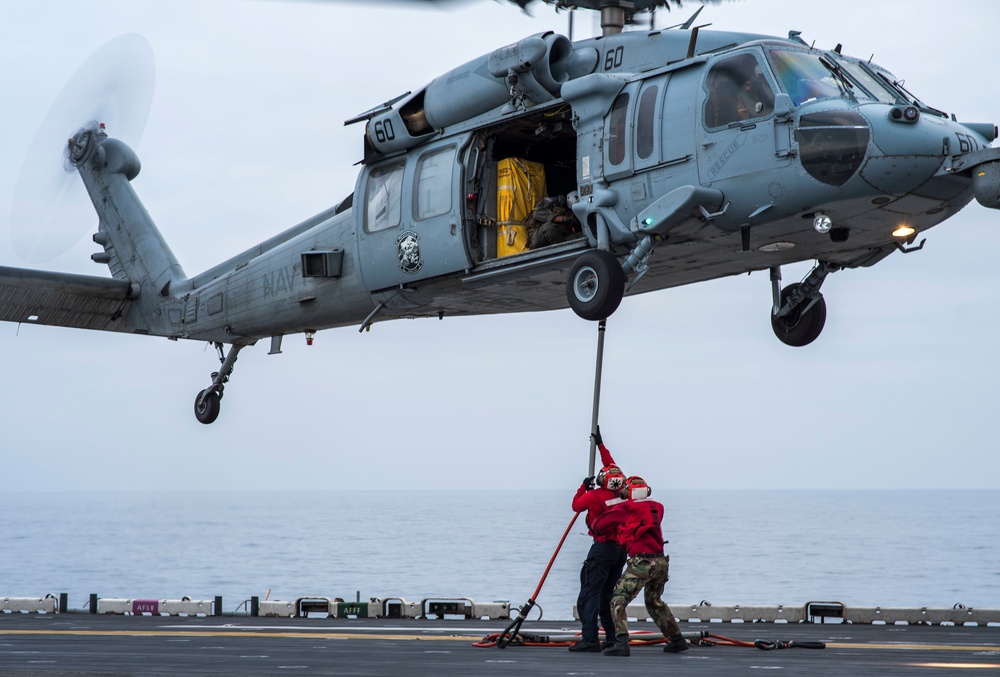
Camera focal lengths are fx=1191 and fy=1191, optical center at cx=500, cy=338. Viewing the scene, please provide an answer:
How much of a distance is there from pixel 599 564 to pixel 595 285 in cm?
292

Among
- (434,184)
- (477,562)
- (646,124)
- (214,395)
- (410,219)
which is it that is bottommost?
(477,562)

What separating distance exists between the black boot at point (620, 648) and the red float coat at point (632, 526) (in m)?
0.77

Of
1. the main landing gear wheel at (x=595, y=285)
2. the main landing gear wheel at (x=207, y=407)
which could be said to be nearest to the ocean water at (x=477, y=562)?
the main landing gear wheel at (x=207, y=407)

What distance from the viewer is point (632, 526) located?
11.1 metres

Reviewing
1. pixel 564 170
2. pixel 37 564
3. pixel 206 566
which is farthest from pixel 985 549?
pixel 564 170

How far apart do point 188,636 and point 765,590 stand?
43386 millimetres

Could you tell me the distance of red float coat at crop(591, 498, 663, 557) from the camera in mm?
11141

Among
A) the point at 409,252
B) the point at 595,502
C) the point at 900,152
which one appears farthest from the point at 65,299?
the point at 900,152

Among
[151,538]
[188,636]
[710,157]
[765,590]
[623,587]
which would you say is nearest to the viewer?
[623,587]

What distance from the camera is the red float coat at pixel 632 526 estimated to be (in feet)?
36.6

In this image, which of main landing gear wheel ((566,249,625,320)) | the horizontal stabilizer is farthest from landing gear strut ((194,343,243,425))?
main landing gear wheel ((566,249,625,320))

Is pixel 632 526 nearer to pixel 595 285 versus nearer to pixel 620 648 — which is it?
pixel 620 648

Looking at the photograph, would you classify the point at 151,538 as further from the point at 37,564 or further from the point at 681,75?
the point at 681,75

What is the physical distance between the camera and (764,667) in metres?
9.69
